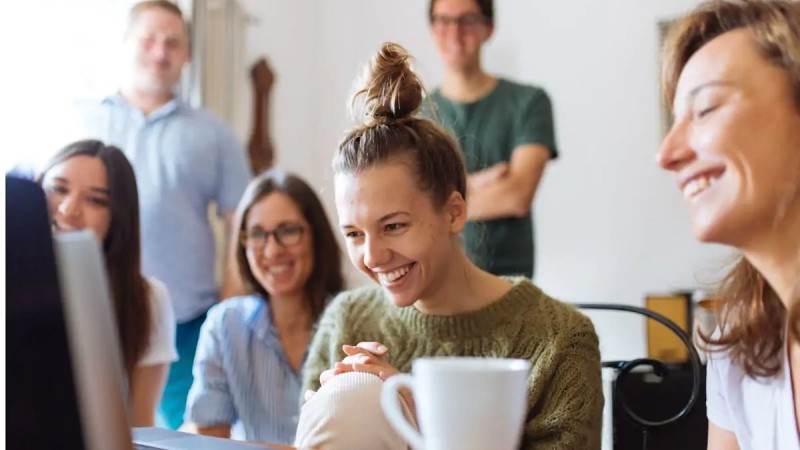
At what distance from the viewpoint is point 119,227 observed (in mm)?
1620

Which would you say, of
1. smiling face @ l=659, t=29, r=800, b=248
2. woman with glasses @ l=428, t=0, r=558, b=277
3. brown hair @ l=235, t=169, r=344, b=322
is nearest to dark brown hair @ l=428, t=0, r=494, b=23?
woman with glasses @ l=428, t=0, r=558, b=277

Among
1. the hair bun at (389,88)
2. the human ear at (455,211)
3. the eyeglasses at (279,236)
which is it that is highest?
the hair bun at (389,88)

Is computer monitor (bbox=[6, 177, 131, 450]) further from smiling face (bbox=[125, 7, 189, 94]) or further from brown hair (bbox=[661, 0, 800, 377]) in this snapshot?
smiling face (bbox=[125, 7, 189, 94])

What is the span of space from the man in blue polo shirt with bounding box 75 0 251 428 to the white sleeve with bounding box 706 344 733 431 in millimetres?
1486

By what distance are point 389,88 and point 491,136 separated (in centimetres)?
83

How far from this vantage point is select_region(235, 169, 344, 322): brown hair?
1775mm

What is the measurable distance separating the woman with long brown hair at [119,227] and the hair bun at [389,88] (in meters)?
0.63

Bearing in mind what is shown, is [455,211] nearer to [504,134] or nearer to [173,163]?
[504,134]

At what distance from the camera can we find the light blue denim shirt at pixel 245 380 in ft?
5.40

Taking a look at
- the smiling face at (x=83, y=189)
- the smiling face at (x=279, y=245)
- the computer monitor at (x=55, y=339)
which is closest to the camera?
the computer monitor at (x=55, y=339)

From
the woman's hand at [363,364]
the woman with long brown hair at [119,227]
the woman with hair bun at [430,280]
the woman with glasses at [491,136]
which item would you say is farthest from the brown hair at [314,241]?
the woman's hand at [363,364]

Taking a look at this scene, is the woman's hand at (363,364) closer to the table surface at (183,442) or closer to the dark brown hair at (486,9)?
the table surface at (183,442)

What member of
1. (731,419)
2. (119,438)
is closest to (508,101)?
(731,419)

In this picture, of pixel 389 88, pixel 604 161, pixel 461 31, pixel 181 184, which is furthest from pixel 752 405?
pixel 604 161
